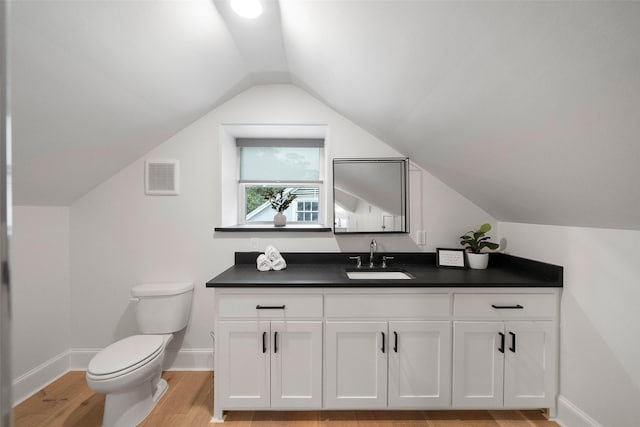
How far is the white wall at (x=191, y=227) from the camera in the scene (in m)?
2.26

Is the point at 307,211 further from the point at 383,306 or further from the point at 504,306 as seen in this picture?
the point at 504,306

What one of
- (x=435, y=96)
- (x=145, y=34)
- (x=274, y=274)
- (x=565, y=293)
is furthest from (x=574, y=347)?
(x=145, y=34)

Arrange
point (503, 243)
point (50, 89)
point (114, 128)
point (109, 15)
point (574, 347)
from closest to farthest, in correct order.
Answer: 1. point (109, 15)
2. point (50, 89)
3. point (574, 347)
4. point (114, 128)
5. point (503, 243)

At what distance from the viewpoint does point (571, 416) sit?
1.64 m

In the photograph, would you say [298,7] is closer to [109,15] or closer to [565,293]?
[109,15]

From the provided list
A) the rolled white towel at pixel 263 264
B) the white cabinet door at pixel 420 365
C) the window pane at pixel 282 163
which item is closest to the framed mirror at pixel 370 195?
the window pane at pixel 282 163

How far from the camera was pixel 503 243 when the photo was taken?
2.27m

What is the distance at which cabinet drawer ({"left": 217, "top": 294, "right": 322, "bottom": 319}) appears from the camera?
171 cm

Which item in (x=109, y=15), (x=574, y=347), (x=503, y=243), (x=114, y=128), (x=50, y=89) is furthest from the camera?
(x=503, y=243)

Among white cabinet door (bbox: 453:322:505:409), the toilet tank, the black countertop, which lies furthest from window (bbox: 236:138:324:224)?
white cabinet door (bbox: 453:322:505:409)

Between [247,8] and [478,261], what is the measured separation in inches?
87.6

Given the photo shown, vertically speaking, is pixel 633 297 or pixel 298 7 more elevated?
pixel 298 7

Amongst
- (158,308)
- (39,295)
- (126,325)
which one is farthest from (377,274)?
(39,295)

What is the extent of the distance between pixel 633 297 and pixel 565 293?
0.35 metres
